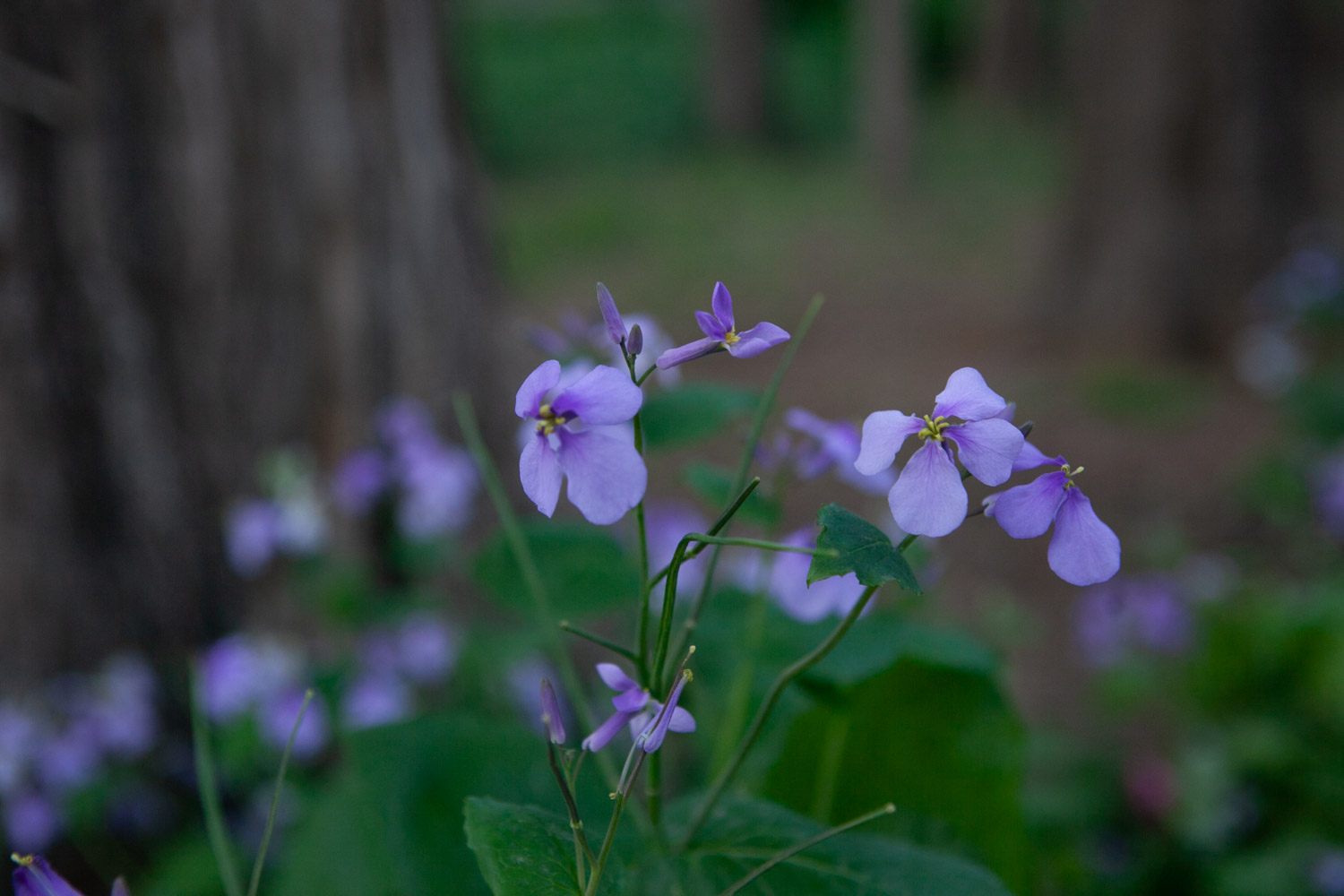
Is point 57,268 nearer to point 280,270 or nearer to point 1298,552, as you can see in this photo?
point 280,270

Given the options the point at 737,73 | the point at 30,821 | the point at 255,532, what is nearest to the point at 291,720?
the point at 255,532

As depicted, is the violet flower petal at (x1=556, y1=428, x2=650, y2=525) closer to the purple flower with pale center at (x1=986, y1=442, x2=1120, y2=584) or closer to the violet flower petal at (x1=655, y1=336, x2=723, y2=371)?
the violet flower petal at (x1=655, y1=336, x2=723, y2=371)

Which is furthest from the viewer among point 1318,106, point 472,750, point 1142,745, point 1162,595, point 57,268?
point 1318,106

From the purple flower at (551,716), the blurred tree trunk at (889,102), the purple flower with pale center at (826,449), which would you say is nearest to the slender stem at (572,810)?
the purple flower at (551,716)

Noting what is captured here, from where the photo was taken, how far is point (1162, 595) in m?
2.09

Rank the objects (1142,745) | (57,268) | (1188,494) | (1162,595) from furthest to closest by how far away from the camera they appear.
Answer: (1188,494) < (1142,745) < (1162,595) < (57,268)

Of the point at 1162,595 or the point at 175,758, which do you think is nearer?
the point at 175,758

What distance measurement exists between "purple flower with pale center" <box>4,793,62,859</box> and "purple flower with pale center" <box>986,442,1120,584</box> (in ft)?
5.39

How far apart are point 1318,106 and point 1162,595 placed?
3016 millimetres

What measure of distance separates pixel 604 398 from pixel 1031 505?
24 cm

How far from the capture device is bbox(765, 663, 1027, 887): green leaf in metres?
0.87

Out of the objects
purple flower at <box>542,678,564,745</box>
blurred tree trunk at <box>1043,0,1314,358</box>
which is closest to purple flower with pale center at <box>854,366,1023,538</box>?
purple flower at <box>542,678,564,745</box>

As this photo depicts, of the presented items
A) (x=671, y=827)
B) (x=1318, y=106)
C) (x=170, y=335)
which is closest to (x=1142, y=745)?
(x=671, y=827)

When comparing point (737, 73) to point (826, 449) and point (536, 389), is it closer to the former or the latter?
point (826, 449)
